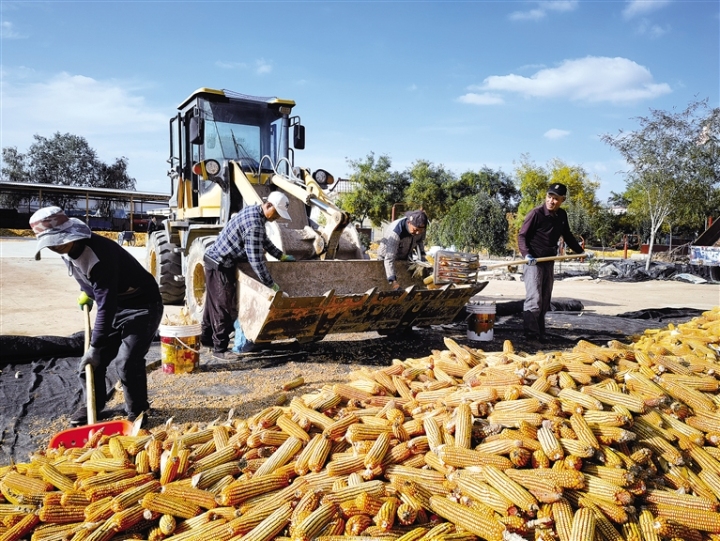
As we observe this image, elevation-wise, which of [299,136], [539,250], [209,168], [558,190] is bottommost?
[539,250]

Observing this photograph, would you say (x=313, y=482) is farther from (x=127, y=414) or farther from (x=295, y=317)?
(x=295, y=317)

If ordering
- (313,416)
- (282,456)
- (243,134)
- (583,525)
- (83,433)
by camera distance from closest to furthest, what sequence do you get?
(583,525) → (282,456) → (313,416) → (83,433) → (243,134)

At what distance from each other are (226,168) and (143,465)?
5.70 metres

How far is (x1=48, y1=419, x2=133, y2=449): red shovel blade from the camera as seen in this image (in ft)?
11.6

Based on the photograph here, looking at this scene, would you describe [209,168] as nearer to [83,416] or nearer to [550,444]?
[83,416]

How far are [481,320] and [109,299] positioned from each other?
15.9ft

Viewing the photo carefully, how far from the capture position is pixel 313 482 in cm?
268

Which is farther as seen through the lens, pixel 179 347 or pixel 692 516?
pixel 179 347

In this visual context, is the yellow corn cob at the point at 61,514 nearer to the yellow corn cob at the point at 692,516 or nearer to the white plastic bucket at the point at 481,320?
the yellow corn cob at the point at 692,516

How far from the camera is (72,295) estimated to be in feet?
36.6

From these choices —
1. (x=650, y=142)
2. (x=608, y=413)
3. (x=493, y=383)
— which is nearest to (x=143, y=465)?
(x=493, y=383)

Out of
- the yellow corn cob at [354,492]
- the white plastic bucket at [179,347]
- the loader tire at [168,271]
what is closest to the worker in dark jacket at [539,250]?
the white plastic bucket at [179,347]

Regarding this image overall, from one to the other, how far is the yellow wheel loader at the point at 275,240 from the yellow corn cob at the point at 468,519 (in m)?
3.28

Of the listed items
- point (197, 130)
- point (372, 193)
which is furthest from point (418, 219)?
point (372, 193)
